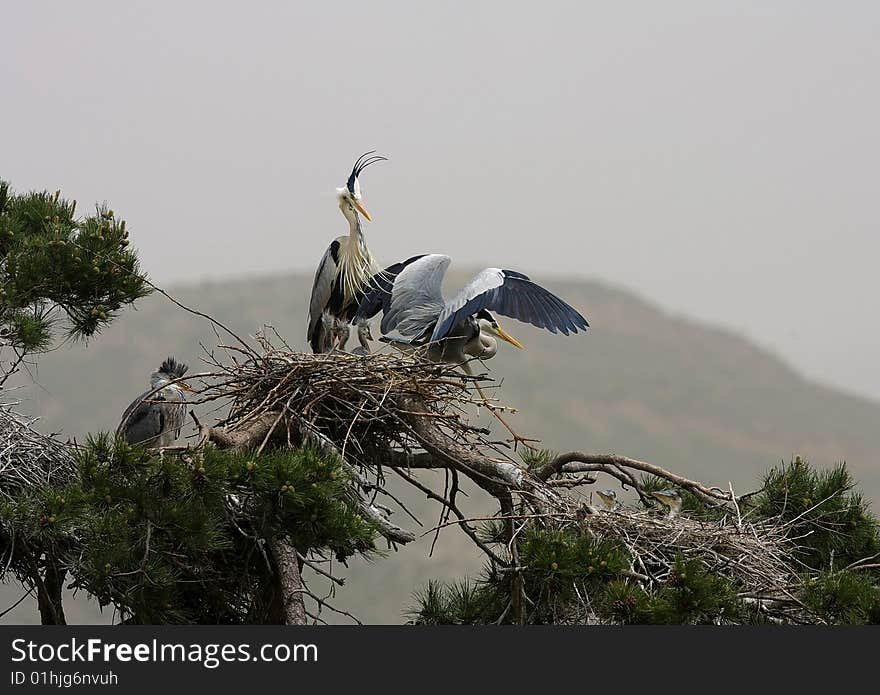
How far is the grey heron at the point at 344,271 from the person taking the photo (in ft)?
22.5

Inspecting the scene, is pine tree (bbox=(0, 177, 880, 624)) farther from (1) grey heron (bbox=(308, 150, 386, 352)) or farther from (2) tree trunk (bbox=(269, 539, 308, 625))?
(1) grey heron (bbox=(308, 150, 386, 352))

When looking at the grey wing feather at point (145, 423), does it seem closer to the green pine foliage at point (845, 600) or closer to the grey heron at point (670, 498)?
the grey heron at point (670, 498)

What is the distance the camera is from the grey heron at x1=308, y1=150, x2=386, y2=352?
684 cm

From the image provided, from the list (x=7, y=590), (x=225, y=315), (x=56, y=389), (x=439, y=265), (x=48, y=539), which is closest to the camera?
(x=48, y=539)

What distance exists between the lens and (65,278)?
207 inches

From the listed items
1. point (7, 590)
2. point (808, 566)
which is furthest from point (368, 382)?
point (7, 590)

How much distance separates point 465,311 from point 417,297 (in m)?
0.63

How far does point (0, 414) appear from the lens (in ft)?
17.5

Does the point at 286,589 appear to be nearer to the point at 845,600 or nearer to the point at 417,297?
the point at 417,297

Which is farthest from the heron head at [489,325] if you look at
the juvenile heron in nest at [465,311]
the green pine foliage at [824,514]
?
the green pine foliage at [824,514]

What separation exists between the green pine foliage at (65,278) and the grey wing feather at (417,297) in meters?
1.36

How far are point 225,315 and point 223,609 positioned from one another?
143 ft

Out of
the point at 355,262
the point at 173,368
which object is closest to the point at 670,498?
the point at 355,262

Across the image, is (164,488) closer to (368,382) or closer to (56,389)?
(368,382)
